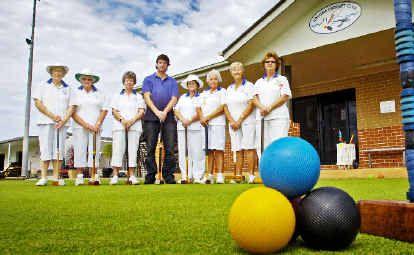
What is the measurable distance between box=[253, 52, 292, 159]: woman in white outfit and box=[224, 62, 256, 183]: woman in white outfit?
54 centimetres

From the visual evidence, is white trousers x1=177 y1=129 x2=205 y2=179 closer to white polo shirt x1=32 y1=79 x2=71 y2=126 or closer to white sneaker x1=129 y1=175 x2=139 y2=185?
white sneaker x1=129 y1=175 x2=139 y2=185

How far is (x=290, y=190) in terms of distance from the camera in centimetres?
236

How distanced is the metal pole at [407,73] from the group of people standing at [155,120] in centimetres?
461

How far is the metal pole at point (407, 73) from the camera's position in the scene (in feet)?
7.51

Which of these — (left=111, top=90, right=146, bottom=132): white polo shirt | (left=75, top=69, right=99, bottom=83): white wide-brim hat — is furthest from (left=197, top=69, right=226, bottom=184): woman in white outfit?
(left=75, top=69, right=99, bottom=83): white wide-brim hat

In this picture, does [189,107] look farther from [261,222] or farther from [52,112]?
[261,222]

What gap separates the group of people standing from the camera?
752cm

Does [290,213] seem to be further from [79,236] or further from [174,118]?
[174,118]

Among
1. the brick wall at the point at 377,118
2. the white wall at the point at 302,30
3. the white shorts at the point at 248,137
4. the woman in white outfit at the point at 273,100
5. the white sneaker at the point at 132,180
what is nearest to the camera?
the woman in white outfit at the point at 273,100

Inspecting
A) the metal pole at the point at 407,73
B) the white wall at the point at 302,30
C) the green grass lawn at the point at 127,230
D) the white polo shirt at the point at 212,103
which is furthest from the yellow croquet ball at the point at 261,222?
the white wall at the point at 302,30

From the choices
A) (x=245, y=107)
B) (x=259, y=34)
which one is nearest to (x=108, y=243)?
(x=245, y=107)

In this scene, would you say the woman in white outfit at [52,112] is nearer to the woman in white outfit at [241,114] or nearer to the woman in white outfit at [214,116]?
the woman in white outfit at [214,116]

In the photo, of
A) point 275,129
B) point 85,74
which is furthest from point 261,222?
point 85,74

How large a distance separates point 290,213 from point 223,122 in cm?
618
